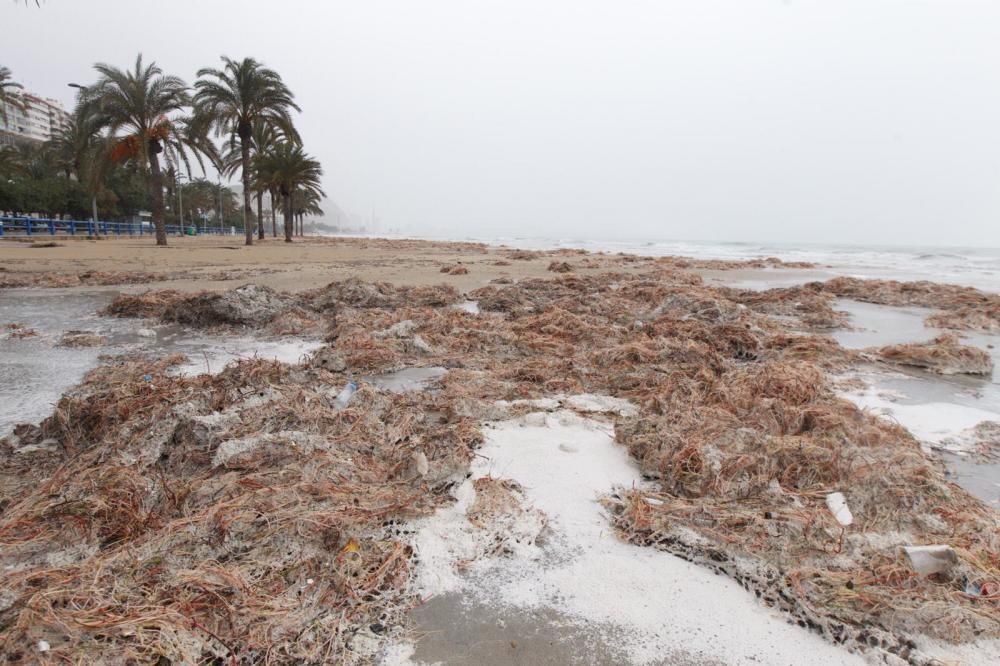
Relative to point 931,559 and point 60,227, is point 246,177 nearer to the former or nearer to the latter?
point 60,227

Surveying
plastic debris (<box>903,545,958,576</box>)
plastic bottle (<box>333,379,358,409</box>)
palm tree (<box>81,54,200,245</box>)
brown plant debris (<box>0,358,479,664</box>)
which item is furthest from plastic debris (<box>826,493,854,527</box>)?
palm tree (<box>81,54,200,245</box>)

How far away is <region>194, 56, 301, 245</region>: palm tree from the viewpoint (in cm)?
2133

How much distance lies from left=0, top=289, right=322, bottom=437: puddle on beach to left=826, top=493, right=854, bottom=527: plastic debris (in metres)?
4.35

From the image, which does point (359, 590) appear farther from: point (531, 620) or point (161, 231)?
point (161, 231)

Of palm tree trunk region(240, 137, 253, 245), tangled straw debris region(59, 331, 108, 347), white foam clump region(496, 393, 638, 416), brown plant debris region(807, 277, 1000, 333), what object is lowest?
white foam clump region(496, 393, 638, 416)

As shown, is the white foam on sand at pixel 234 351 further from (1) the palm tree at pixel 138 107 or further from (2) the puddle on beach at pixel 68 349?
(1) the palm tree at pixel 138 107

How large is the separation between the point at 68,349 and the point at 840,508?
6.34m

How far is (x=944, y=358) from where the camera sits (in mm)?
4910

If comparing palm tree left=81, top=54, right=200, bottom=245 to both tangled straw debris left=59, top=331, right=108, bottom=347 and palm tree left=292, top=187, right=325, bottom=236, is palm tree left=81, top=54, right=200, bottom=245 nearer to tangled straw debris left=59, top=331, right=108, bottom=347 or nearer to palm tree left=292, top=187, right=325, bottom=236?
tangled straw debris left=59, top=331, right=108, bottom=347

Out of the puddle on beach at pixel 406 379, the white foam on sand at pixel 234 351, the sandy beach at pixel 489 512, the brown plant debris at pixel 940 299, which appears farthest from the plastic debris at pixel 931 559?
the brown plant debris at pixel 940 299

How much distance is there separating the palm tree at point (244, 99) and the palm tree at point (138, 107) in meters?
1.29

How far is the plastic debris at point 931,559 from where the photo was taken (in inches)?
67.2

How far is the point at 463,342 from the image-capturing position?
17.5 feet

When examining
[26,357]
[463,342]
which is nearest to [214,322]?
[26,357]
